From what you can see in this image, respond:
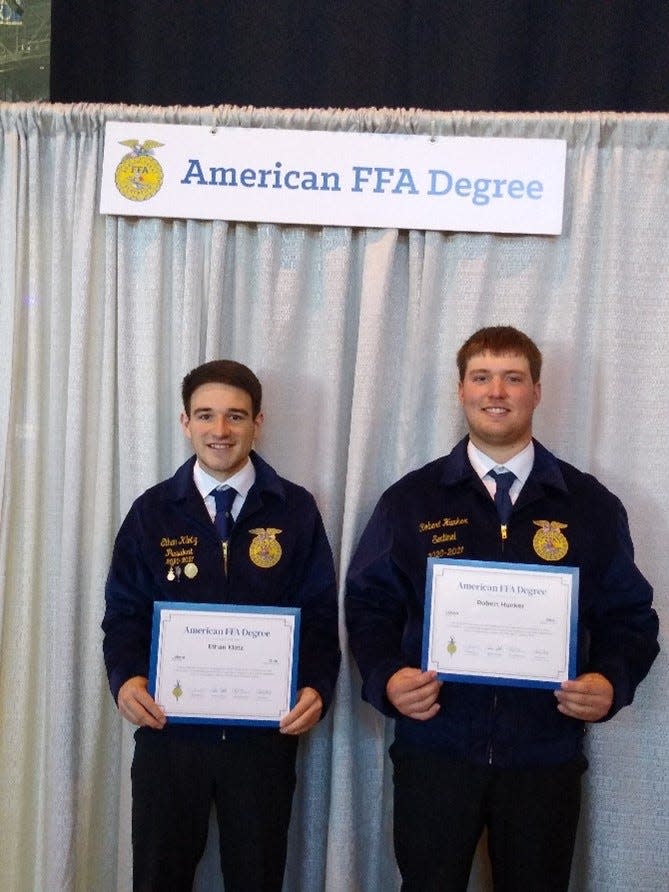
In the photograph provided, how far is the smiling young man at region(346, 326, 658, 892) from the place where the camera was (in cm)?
207

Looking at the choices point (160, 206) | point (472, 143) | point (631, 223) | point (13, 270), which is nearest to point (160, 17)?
point (160, 206)

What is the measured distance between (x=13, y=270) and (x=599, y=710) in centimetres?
218

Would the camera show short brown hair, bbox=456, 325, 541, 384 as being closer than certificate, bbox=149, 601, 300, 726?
No

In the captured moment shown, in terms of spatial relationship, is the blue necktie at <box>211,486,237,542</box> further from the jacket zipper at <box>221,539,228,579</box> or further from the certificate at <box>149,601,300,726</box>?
the certificate at <box>149,601,300,726</box>

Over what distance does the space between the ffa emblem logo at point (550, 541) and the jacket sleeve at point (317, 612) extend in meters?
0.58

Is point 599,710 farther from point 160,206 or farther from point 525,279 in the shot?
point 160,206

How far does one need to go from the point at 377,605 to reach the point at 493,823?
0.62m

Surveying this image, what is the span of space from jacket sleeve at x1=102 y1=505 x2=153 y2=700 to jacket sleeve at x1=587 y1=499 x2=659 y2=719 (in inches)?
47.4

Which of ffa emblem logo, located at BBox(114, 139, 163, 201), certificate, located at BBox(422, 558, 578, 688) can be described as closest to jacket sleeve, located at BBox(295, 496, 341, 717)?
Answer: certificate, located at BBox(422, 558, 578, 688)

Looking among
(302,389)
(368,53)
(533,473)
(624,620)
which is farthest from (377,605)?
(368,53)

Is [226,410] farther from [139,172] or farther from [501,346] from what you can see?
[139,172]

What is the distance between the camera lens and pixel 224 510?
7.46ft

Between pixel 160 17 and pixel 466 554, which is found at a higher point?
pixel 160 17

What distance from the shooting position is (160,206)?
2588 mm
